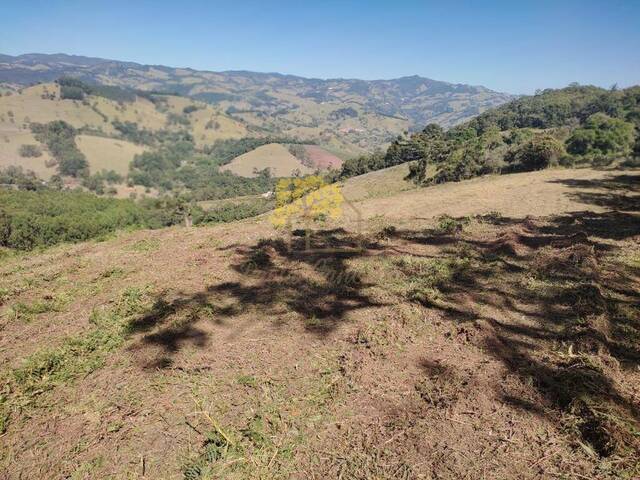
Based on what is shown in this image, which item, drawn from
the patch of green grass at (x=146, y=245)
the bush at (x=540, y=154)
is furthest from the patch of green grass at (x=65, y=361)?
the bush at (x=540, y=154)

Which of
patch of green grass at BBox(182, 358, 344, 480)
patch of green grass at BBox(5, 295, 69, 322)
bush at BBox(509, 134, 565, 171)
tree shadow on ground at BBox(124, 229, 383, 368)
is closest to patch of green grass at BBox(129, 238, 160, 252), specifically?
tree shadow on ground at BBox(124, 229, 383, 368)

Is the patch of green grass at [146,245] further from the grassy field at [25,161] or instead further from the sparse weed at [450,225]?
the grassy field at [25,161]

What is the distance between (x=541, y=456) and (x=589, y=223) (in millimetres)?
13405

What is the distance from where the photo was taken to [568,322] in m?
7.22

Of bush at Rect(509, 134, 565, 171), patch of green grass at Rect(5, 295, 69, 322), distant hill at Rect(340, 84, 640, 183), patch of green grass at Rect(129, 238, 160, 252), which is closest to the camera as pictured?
patch of green grass at Rect(5, 295, 69, 322)

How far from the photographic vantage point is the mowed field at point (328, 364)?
4547 mm

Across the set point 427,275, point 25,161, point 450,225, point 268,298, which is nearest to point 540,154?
point 450,225

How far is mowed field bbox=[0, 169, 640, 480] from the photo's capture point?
14.9 ft

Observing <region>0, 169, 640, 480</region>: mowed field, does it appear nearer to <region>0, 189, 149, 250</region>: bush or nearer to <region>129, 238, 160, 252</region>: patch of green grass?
<region>129, 238, 160, 252</region>: patch of green grass

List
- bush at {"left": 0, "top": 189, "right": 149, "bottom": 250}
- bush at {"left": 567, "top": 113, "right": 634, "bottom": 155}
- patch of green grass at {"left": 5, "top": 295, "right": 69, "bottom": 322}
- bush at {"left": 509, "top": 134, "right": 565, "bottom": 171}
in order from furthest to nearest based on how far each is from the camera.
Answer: bush at {"left": 567, "top": 113, "right": 634, "bottom": 155}, bush at {"left": 0, "top": 189, "right": 149, "bottom": 250}, bush at {"left": 509, "top": 134, "right": 565, "bottom": 171}, patch of green grass at {"left": 5, "top": 295, "right": 69, "bottom": 322}

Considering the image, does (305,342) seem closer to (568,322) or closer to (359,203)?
(568,322)

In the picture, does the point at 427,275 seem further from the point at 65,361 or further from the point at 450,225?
the point at 65,361

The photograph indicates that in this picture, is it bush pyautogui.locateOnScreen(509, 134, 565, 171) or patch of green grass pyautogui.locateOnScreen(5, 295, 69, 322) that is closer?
patch of green grass pyautogui.locateOnScreen(5, 295, 69, 322)

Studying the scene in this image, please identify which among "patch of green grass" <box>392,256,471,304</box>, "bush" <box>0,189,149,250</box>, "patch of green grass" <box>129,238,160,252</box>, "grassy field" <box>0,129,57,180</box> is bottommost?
"grassy field" <box>0,129,57,180</box>
